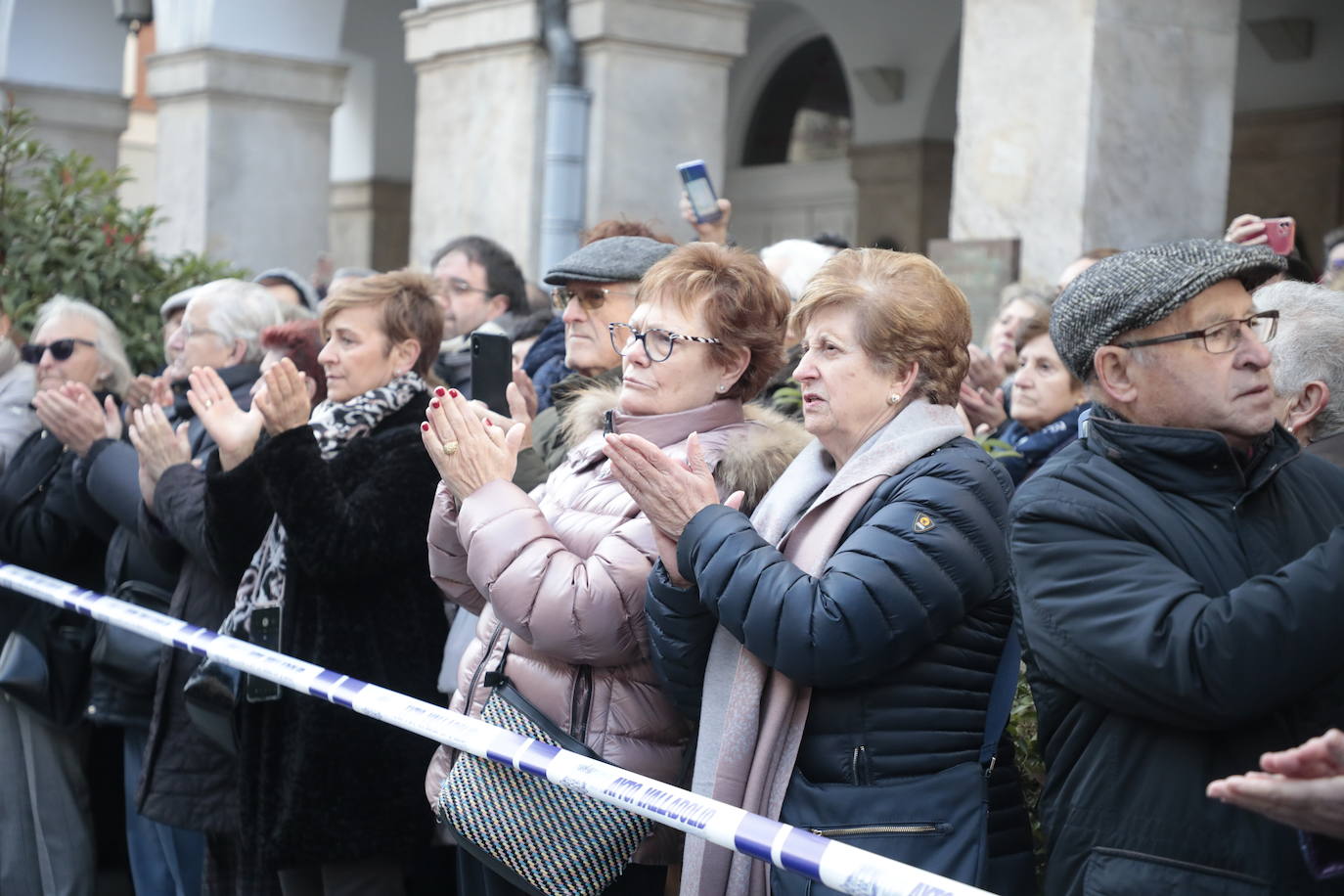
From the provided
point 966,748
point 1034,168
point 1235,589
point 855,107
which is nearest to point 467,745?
point 966,748

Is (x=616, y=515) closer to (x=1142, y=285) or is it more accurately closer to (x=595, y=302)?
(x=595, y=302)

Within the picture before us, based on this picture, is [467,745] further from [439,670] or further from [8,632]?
[8,632]

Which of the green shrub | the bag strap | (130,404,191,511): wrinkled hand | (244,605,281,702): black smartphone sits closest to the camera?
the bag strap

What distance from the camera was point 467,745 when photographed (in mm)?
3066

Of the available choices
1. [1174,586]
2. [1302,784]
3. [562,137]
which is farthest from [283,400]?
[562,137]

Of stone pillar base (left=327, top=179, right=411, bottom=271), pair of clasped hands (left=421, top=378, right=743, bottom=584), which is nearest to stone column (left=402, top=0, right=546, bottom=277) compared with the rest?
pair of clasped hands (left=421, top=378, right=743, bottom=584)

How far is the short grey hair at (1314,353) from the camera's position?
10.6 feet

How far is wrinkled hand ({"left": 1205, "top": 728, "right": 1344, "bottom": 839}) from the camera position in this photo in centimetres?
206

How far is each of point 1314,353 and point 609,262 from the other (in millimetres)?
1588

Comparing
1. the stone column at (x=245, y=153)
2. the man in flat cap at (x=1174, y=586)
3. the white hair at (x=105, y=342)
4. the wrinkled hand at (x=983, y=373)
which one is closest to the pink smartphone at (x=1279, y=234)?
the wrinkled hand at (x=983, y=373)

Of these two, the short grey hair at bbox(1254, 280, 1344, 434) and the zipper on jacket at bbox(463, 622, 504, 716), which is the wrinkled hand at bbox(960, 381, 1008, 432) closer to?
the short grey hair at bbox(1254, 280, 1344, 434)

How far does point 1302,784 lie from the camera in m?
2.07

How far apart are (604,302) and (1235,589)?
6.53 ft

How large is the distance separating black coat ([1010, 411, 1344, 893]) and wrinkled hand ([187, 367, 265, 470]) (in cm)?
221
